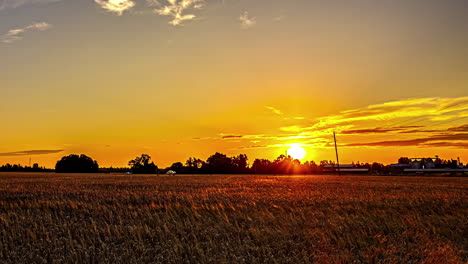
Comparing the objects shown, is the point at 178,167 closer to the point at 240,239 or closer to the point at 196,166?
the point at 196,166

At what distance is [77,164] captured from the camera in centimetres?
16788

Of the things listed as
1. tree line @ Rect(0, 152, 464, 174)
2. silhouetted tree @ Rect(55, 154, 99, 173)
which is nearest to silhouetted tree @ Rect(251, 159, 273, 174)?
tree line @ Rect(0, 152, 464, 174)

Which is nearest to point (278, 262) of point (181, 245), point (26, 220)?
point (181, 245)

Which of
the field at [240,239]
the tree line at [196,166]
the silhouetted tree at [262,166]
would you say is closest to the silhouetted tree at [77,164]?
the tree line at [196,166]

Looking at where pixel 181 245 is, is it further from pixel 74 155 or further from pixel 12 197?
pixel 74 155

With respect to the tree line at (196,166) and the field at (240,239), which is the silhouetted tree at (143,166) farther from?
the field at (240,239)

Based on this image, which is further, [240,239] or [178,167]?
[178,167]

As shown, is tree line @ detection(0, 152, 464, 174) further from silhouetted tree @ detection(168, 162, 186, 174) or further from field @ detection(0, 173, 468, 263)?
field @ detection(0, 173, 468, 263)

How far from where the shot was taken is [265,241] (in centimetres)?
1165

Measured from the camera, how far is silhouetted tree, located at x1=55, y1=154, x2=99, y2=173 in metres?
166

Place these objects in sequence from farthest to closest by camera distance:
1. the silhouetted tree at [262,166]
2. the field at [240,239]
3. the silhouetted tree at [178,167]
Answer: the silhouetted tree at [262,166] → the silhouetted tree at [178,167] → the field at [240,239]

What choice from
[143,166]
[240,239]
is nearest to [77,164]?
[143,166]

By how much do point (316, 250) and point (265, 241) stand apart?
5.38 feet

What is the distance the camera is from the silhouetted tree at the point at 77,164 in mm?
165988
